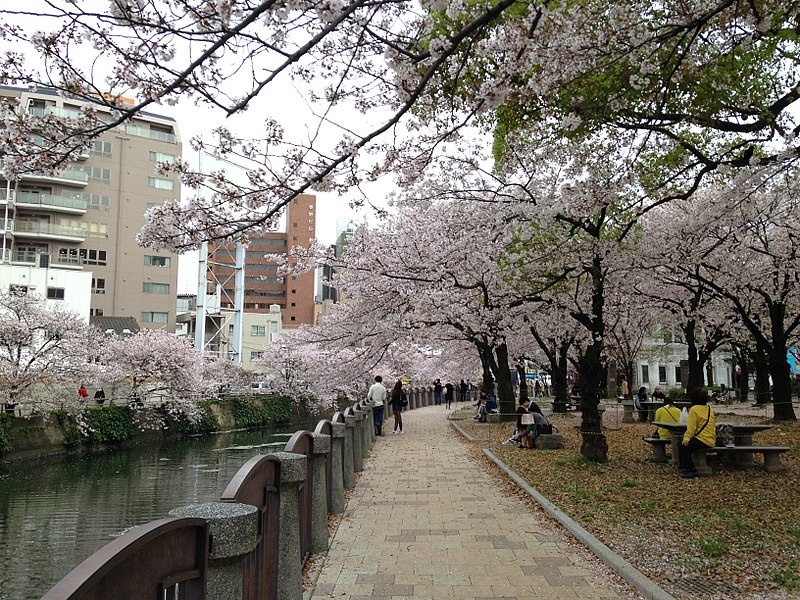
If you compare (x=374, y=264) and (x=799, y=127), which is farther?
(x=374, y=264)

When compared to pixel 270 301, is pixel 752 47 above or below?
below

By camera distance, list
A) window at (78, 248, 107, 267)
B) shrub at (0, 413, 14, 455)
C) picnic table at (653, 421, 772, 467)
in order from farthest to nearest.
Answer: window at (78, 248, 107, 267), shrub at (0, 413, 14, 455), picnic table at (653, 421, 772, 467)

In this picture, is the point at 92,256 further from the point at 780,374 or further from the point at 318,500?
the point at 318,500

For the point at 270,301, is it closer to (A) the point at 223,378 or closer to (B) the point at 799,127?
(A) the point at 223,378

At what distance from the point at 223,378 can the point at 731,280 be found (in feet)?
111

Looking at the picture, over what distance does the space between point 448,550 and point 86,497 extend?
14186 mm

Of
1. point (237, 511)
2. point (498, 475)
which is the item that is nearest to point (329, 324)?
point (498, 475)

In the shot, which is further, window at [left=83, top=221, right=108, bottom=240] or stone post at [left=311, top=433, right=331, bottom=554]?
window at [left=83, top=221, right=108, bottom=240]

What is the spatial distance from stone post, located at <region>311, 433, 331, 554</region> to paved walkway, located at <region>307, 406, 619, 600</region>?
18 cm

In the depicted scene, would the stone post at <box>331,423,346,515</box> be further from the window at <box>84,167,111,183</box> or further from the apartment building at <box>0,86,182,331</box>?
the window at <box>84,167,111,183</box>

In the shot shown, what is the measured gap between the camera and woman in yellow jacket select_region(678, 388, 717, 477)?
Result: 10.4m

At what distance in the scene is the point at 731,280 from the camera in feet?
63.7

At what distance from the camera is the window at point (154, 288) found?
5319cm

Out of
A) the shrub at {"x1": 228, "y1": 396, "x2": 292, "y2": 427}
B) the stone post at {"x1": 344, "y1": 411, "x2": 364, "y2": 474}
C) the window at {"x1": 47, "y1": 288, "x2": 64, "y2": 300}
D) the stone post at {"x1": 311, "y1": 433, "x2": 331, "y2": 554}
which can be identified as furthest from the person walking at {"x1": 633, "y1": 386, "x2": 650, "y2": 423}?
the window at {"x1": 47, "y1": 288, "x2": 64, "y2": 300}
